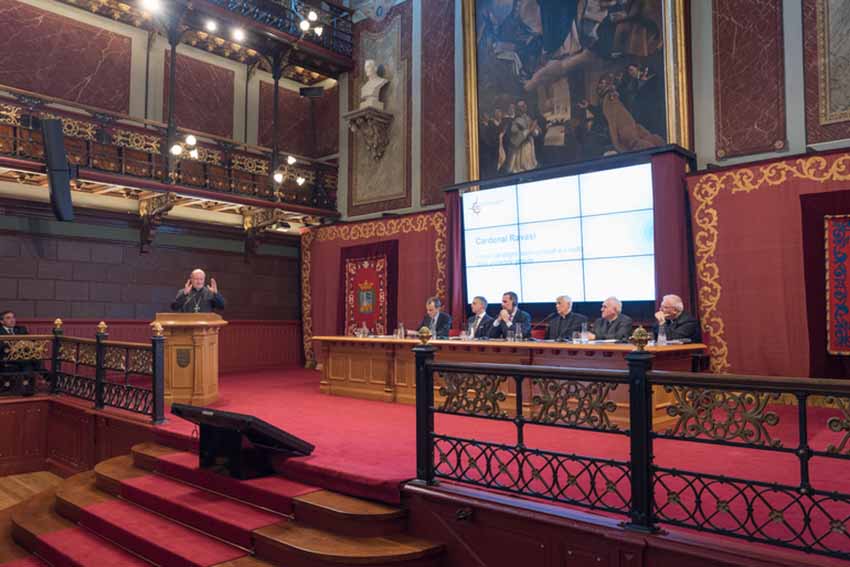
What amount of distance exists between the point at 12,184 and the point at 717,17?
888 centimetres

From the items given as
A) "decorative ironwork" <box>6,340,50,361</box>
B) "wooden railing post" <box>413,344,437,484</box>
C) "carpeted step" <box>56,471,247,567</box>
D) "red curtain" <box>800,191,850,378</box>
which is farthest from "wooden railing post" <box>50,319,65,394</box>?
"red curtain" <box>800,191,850,378</box>

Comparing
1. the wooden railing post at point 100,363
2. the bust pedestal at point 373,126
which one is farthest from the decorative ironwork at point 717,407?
the bust pedestal at point 373,126

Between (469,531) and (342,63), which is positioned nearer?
(469,531)

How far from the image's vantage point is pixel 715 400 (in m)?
2.63

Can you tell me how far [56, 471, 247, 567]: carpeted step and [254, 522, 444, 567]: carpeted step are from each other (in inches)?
9.1

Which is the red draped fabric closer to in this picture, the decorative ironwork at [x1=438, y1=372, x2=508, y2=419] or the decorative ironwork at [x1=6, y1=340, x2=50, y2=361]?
the decorative ironwork at [x1=6, y1=340, x2=50, y2=361]

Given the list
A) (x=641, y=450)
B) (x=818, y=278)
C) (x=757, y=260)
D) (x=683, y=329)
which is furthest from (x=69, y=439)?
(x=818, y=278)

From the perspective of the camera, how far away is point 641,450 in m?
2.77

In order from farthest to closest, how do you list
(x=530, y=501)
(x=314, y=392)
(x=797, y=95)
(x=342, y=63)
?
(x=342, y=63)
(x=314, y=392)
(x=797, y=95)
(x=530, y=501)

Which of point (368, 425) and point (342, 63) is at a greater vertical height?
point (342, 63)

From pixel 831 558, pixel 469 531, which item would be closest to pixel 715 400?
pixel 831 558

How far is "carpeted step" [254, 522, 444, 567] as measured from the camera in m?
3.14

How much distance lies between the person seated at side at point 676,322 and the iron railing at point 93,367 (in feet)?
14.8

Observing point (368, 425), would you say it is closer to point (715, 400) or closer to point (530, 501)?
point (530, 501)
